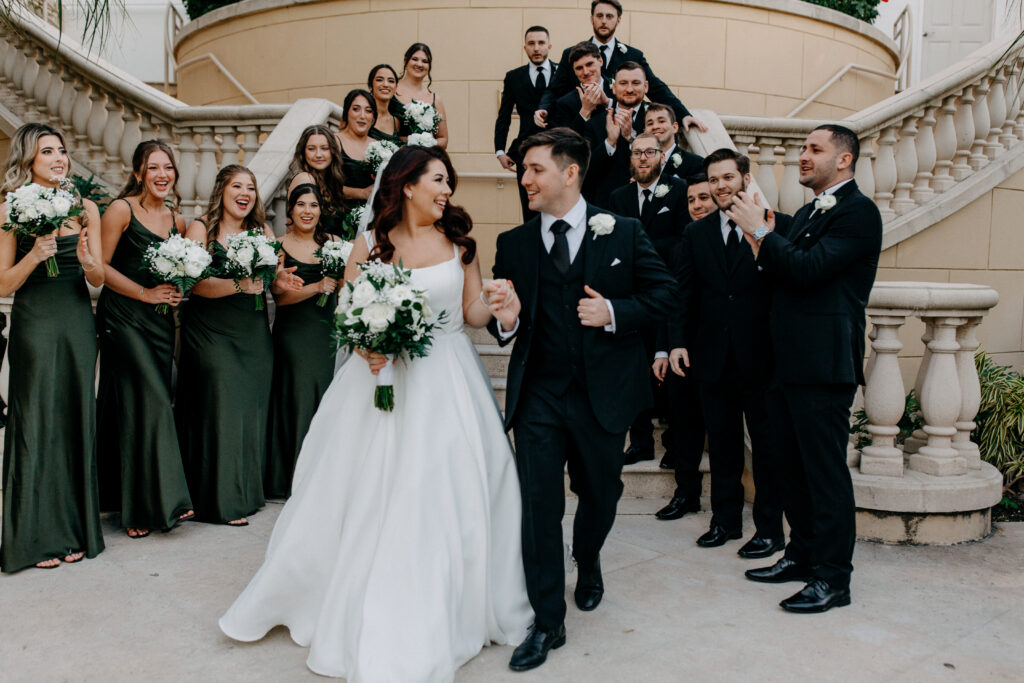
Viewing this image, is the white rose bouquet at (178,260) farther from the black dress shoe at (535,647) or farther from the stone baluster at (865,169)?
the stone baluster at (865,169)

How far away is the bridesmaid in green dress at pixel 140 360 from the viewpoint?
16.7ft

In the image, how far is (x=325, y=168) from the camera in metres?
6.25

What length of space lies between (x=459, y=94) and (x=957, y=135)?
607 cm

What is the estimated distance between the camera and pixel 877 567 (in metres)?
4.63

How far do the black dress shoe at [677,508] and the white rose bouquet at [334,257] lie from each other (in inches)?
102

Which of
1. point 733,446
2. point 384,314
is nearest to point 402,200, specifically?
point 384,314

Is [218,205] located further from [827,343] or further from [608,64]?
[827,343]

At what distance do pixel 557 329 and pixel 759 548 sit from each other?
78.3 inches

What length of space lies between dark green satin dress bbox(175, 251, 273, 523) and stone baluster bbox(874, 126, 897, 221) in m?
5.42

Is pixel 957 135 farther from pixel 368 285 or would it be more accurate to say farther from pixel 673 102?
pixel 368 285

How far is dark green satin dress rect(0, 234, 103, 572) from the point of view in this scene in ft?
15.1

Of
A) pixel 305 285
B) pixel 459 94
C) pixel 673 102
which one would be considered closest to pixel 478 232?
pixel 459 94

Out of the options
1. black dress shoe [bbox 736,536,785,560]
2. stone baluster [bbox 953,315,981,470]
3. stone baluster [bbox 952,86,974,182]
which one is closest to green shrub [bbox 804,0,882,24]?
stone baluster [bbox 952,86,974,182]

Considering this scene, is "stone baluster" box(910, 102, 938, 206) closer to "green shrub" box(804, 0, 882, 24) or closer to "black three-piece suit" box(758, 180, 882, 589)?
"black three-piece suit" box(758, 180, 882, 589)
